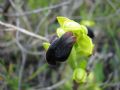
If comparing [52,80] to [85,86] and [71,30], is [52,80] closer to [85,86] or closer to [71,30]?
[85,86]

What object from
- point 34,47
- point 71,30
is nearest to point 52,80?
point 34,47

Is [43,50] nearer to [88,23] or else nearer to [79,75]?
[88,23]

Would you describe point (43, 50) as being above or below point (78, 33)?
above

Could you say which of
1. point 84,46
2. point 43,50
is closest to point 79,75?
point 84,46

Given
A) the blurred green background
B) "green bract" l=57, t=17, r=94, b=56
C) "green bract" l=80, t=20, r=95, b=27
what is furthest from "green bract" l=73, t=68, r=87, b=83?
"green bract" l=80, t=20, r=95, b=27

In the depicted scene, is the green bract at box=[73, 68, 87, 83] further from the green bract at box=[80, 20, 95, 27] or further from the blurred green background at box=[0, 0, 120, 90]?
the green bract at box=[80, 20, 95, 27]

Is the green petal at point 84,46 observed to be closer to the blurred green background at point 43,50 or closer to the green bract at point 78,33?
the green bract at point 78,33
